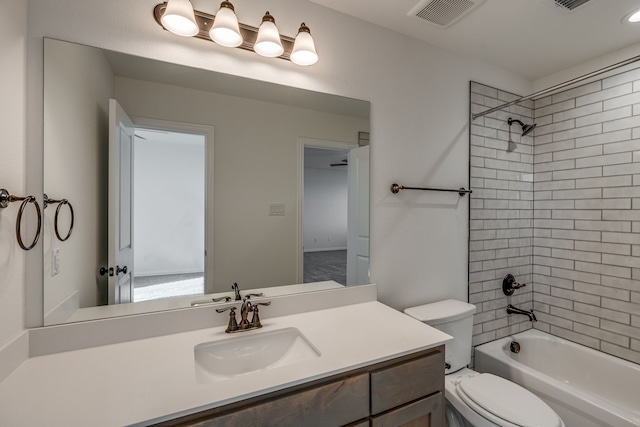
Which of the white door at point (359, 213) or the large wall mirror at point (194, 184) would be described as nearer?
the large wall mirror at point (194, 184)

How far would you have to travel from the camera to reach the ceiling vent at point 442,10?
1495 millimetres

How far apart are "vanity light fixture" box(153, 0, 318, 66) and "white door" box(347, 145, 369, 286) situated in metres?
0.58

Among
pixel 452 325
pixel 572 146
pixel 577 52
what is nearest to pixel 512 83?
pixel 577 52

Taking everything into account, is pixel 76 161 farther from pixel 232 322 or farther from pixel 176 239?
pixel 232 322

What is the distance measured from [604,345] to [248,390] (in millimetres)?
2551

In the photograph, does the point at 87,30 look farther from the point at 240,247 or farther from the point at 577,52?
the point at 577,52

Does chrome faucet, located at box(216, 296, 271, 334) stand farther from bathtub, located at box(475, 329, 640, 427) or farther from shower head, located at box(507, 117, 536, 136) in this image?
shower head, located at box(507, 117, 536, 136)

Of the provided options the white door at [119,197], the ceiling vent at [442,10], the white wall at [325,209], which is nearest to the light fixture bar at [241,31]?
the white door at [119,197]

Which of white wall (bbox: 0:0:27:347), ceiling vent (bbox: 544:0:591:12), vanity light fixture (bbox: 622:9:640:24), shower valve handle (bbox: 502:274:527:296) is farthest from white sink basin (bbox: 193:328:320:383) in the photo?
vanity light fixture (bbox: 622:9:640:24)

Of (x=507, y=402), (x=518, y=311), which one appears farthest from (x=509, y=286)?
(x=507, y=402)

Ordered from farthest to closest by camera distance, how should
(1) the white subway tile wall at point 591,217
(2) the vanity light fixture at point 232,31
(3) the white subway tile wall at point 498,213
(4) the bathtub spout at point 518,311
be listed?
(4) the bathtub spout at point 518,311 → (3) the white subway tile wall at point 498,213 → (1) the white subway tile wall at point 591,217 → (2) the vanity light fixture at point 232,31

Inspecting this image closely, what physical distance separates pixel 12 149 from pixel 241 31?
0.99 metres

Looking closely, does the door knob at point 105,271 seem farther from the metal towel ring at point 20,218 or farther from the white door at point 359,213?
the white door at point 359,213

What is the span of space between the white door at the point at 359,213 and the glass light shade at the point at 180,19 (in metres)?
0.96
